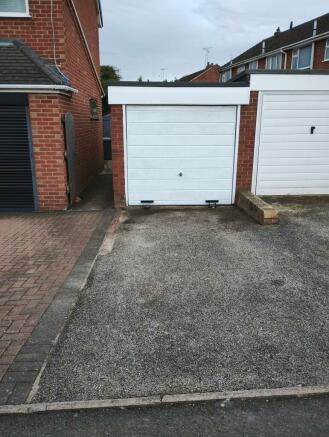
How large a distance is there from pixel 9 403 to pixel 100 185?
31.6ft

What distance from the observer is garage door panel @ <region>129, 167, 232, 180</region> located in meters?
8.78

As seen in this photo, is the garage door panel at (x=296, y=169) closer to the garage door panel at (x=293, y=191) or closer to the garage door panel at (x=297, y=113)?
the garage door panel at (x=293, y=191)

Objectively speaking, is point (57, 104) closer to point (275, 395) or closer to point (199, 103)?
point (199, 103)

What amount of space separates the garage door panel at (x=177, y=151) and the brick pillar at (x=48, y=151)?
67.1 inches

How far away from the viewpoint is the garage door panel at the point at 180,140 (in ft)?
28.2

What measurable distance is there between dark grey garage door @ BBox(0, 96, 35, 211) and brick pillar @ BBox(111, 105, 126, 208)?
1.93 m

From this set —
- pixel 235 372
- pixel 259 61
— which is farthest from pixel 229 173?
pixel 259 61

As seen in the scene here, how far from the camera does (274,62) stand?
30.1 metres

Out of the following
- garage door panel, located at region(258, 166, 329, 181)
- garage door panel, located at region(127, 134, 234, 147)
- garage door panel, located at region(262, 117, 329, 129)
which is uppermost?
garage door panel, located at region(262, 117, 329, 129)

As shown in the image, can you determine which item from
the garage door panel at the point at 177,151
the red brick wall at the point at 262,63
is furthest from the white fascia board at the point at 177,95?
the red brick wall at the point at 262,63

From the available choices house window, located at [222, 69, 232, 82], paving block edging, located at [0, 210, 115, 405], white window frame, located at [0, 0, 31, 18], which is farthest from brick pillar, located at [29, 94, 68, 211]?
house window, located at [222, 69, 232, 82]

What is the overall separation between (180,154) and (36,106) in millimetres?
3429

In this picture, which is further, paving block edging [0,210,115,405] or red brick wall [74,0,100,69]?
red brick wall [74,0,100,69]

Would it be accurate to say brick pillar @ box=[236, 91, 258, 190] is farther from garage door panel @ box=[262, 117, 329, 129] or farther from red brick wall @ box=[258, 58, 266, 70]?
red brick wall @ box=[258, 58, 266, 70]
